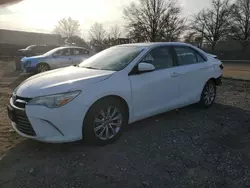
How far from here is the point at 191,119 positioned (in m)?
4.93

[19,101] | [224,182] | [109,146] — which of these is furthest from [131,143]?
[19,101]

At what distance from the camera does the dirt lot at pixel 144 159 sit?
2.82 m

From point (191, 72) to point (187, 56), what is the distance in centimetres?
37

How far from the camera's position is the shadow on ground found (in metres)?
2.82

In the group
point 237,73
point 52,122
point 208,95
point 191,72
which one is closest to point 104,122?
point 52,122

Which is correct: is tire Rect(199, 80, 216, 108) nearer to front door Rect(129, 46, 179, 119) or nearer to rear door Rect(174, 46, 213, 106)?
rear door Rect(174, 46, 213, 106)

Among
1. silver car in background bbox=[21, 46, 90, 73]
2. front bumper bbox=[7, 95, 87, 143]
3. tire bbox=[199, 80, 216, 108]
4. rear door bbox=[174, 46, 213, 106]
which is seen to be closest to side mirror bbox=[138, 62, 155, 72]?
rear door bbox=[174, 46, 213, 106]

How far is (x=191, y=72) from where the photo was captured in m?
4.99

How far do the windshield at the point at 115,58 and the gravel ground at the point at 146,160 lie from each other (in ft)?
3.71

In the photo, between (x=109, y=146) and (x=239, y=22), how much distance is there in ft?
164

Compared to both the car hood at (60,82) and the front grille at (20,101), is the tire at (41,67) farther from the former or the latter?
the front grille at (20,101)

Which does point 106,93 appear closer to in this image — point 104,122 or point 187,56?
point 104,122

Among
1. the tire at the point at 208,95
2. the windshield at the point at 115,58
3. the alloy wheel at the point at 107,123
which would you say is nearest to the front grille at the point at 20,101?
Answer: the alloy wheel at the point at 107,123

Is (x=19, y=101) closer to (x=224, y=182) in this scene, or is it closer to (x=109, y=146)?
(x=109, y=146)
